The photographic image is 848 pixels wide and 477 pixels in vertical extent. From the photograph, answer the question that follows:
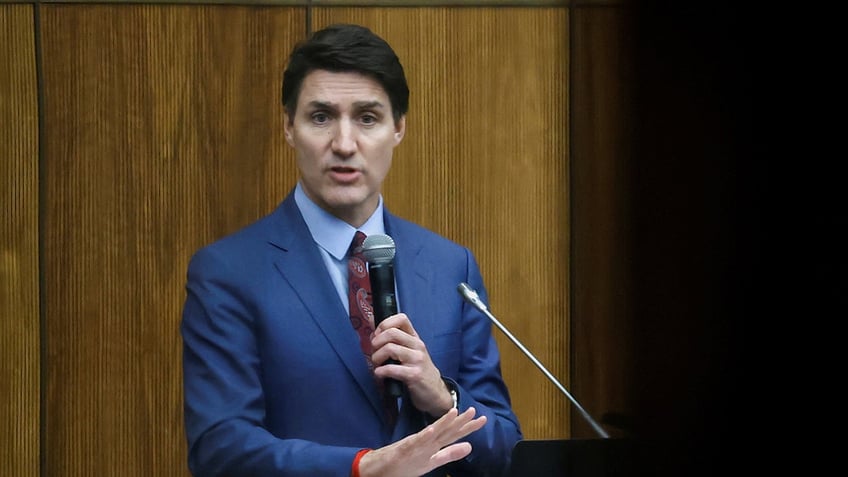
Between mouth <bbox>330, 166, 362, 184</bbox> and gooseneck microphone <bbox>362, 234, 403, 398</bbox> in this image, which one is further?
mouth <bbox>330, 166, 362, 184</bbox>

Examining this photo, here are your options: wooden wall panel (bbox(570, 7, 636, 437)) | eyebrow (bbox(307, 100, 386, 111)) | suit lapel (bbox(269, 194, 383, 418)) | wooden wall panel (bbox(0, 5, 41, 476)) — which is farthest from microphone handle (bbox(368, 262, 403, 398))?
wooden wall panel (bbox(0, 5, 41, 476))

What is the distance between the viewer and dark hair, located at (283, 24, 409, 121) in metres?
2.22

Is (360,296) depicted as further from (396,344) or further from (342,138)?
(342,138)

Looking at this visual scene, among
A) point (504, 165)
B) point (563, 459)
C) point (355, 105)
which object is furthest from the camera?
point (504, 165)

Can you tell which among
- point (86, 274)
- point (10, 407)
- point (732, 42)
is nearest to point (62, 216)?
point (86, 274)

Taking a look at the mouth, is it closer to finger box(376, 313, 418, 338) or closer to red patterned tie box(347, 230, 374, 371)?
red patterned tie box(347, 230, 374, 371)

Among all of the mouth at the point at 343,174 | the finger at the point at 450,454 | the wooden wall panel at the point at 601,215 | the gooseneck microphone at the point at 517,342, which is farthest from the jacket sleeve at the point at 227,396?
the wooden wall panel at the point at 601,215

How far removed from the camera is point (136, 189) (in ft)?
7.36

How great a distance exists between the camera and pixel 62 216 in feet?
7.32

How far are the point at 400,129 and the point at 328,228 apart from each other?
24 cm

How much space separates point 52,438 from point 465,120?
38.8 inches

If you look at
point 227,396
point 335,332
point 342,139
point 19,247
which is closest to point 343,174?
point 342,139

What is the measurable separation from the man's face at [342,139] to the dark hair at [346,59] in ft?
0.05

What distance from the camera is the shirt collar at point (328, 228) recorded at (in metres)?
2.21
